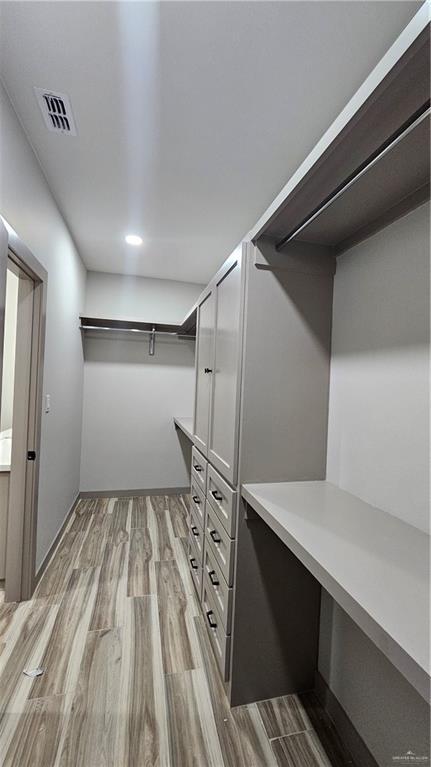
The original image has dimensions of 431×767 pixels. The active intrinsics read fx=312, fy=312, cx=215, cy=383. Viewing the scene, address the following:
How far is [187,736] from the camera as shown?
3.92 feet

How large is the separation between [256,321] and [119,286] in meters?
2.82

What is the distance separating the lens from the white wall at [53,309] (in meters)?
1.48

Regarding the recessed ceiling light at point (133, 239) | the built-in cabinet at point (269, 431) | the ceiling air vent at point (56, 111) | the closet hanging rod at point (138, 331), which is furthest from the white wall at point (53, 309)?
the built-in cabinet at point (269, 431)

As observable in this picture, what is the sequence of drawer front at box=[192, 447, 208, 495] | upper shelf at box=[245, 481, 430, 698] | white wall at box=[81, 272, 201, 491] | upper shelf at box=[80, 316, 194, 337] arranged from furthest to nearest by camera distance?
1. white wall at box=[81, 272, 201, 491]
2. upper shelf at box=[80, 316, 194, 337]
3. drawer front at box=[192, 447, 208, 495]
4. upper shelf at box=[245, 481, 430, 698]

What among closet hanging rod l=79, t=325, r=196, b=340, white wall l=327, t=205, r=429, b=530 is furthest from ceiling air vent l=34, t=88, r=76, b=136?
closet hanging rod l=79, t=325, r=196, b=340

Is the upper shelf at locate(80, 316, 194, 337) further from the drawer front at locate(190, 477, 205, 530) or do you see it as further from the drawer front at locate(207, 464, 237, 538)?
the drawer front at locate(207, 464, 237, 538)

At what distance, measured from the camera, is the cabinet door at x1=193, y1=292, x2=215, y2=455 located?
6.23 feet

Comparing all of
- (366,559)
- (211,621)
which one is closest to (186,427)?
(211,621)

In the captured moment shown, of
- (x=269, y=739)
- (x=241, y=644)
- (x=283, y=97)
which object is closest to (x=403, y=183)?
(x=283, y=97)

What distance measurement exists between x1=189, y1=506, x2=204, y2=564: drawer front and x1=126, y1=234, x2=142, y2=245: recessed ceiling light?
7.37 feet

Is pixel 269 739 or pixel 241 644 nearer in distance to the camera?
pixel 269 739

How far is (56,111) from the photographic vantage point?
1.44 meters

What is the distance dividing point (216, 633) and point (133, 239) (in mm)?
2843

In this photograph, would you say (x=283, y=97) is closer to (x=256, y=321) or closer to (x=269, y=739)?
(x=256, y=321)
